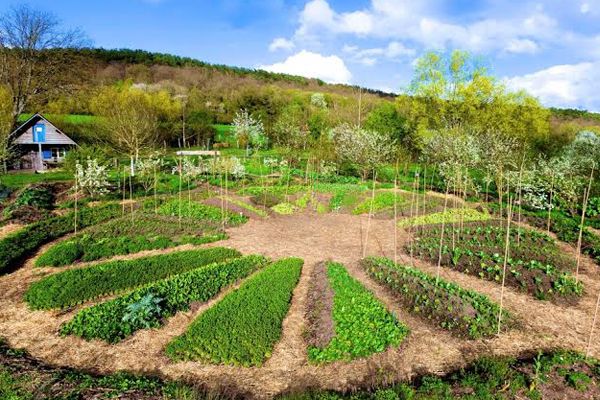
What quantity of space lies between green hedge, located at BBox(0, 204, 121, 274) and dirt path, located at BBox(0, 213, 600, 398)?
47.5 inches

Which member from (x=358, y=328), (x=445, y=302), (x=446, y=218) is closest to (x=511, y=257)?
(x=445, y=302)

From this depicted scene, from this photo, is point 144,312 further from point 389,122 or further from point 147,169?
point 389,122

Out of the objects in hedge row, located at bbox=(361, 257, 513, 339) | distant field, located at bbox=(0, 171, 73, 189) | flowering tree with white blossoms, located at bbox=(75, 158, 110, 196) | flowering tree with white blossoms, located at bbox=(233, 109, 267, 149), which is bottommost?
hedge row, located at bbox=(361, 257, 513, 339)

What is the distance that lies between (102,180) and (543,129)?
36.6 metres

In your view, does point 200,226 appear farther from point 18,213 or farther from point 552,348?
point 552,348

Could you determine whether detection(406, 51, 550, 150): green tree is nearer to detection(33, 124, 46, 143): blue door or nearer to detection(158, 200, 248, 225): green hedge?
detection(158, 200, 248, 225): green hedge

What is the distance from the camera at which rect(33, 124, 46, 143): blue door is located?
1345 inches

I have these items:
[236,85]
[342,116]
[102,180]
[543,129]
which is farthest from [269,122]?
[102,180]

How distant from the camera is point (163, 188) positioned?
22609 millimetres

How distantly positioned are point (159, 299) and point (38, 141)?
33104 millimetres

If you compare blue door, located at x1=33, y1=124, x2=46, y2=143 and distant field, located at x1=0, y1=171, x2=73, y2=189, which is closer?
distant field, located at x1=0, y1=171, x2=73, y2=189

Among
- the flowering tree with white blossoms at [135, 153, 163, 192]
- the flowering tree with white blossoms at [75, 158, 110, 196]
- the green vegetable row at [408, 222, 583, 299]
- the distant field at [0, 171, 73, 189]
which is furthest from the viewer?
the distant field at [0, 171, 73, 189]

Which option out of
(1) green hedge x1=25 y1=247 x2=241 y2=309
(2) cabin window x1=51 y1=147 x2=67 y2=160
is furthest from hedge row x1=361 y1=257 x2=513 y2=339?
(2) cabin window x1=51 y1=147 x2=67 y2=160

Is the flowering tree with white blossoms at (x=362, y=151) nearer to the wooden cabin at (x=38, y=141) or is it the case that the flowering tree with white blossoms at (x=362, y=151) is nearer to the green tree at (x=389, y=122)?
the green tree at (x=389, y=122)
